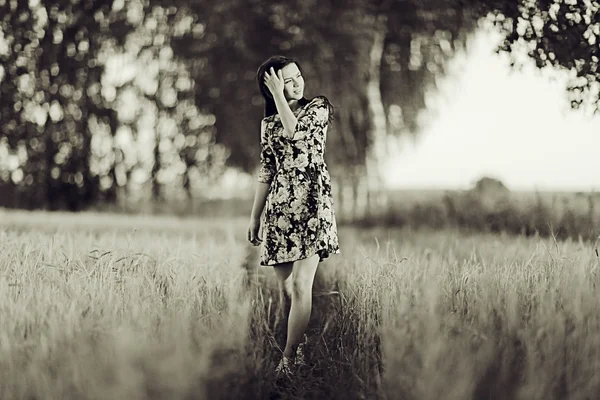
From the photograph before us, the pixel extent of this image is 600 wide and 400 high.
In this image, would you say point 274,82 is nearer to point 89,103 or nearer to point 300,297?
point 300,297

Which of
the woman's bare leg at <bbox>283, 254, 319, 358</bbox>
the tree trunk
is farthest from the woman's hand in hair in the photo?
the tree trunk

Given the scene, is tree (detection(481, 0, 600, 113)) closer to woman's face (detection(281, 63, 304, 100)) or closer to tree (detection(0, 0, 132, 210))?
woman's face (detection(281, 63, 304, 100))

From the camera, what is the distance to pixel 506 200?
11.9 meters

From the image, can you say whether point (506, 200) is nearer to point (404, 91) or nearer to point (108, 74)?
point (404, 91)

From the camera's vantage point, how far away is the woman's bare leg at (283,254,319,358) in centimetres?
442

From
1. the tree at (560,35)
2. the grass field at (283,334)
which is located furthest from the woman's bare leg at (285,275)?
the tree at (560,35)

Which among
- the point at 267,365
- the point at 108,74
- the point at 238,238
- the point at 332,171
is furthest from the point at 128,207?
the point at 267,365

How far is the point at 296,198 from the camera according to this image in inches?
177

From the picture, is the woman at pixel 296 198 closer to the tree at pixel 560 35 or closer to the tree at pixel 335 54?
the tree at pixel 560 35

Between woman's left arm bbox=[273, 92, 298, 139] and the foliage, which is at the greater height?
the foliage

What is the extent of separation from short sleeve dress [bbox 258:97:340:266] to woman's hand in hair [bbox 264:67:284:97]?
0.22m

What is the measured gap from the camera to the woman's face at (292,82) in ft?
14.9

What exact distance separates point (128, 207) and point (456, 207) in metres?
8.54

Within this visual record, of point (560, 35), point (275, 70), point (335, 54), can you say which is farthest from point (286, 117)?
point (335, 54)
